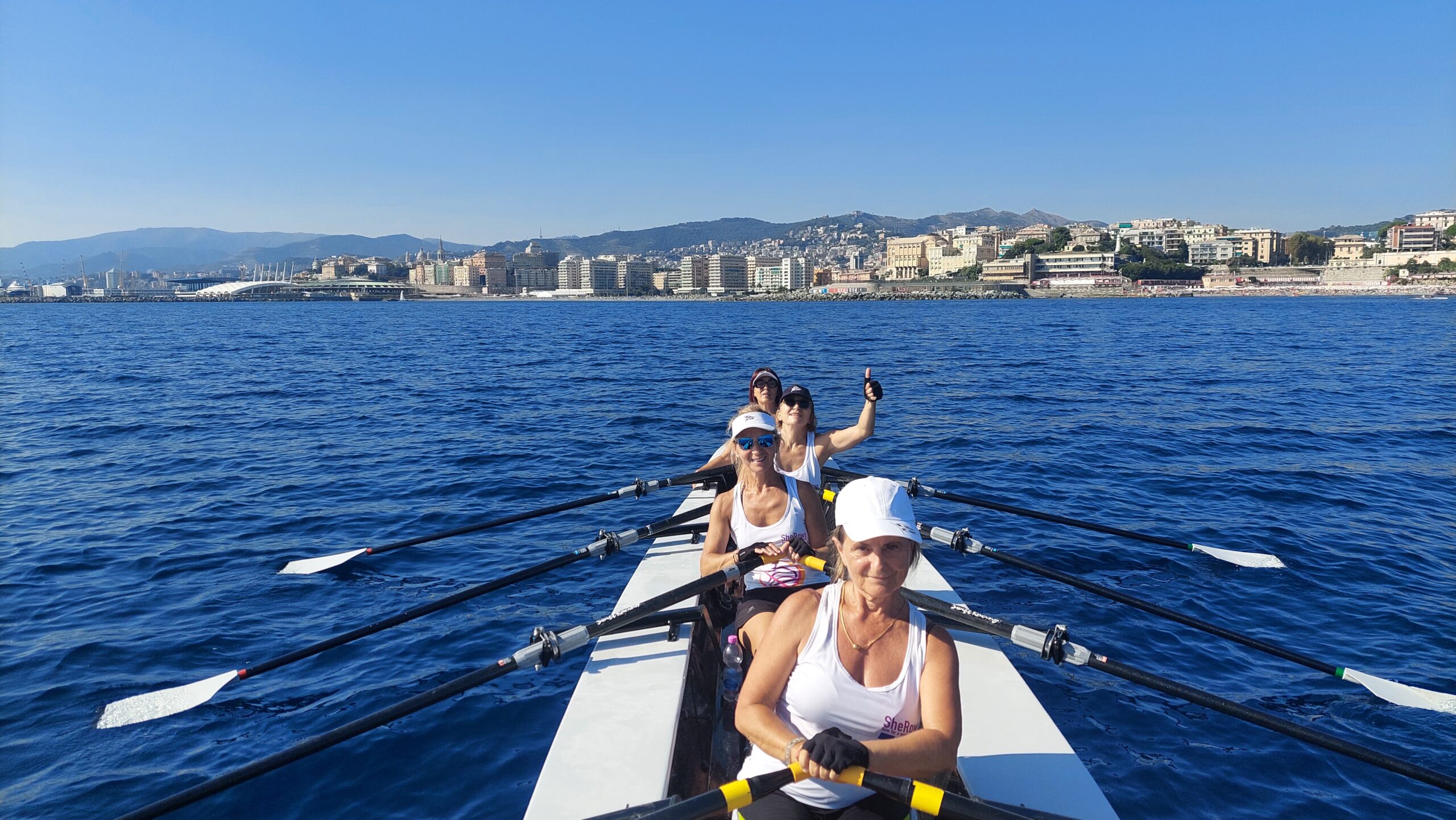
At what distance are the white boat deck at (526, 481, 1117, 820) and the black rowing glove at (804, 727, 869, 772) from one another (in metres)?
1.00

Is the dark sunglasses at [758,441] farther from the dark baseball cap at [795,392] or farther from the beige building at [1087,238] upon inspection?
the beige building at [1087,238]

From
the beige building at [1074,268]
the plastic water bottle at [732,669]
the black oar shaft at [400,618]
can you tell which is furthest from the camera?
the beige building at [1074,268]

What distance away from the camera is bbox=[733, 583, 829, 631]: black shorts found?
4539 mm

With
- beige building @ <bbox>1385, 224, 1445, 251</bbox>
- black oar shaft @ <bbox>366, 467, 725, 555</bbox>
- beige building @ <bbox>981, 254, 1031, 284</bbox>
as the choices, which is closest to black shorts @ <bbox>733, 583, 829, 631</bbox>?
black oar shaft @ <bbox>366, 467, 725, 555</bbox>

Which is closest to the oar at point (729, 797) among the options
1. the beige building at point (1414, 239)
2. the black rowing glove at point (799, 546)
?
the black rowing glove at point (799, 546)

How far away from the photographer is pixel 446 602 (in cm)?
600

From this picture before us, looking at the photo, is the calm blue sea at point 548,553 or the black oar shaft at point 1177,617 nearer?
the calm blue sea at point 548,553

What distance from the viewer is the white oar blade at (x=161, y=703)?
17.0 feet

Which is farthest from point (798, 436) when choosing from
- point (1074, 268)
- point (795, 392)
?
point (1074, 268)

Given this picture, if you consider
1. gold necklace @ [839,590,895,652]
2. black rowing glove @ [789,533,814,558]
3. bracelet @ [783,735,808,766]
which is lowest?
bracelet @ [783,735,808,766]

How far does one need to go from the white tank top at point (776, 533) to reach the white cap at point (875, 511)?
1982 mm

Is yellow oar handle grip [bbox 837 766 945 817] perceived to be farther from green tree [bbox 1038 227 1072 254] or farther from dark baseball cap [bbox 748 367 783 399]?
green tree [bbox 1038 227 1072 254]

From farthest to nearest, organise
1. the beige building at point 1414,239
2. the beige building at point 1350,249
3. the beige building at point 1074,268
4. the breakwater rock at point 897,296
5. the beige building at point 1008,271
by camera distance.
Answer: the beige building at point 1008,271 → the beige building at point 1350,249 → the breakwater rock at point 897,296 → the beige building at point 1074,268 → the beige building at point 1414,239

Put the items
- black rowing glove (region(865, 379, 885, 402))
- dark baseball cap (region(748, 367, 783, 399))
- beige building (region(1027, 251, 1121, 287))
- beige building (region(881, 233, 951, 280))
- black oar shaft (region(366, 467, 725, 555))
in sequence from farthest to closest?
beige building (region(881, 233, 951, 280)) → beige building (region(1027, 251, 1121, 287)) → black oar shaft (region(366, 467, 725, 555)) → black rowing glove (region(865, 379, 885, 402)) → dark baseball cap (region(748, 367, 783, 399))
